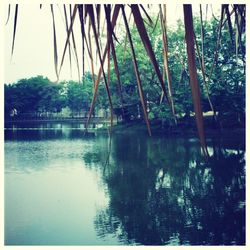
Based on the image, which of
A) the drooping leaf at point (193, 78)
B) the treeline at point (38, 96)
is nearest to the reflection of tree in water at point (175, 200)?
the treeline at point (38, 96)

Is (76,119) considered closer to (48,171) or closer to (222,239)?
(48,171)

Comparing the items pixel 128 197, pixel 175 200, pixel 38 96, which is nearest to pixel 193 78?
pixel 175 200

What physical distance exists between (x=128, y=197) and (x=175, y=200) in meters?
1.06

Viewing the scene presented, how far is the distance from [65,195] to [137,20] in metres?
7.71

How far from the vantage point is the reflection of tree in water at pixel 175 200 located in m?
5.30

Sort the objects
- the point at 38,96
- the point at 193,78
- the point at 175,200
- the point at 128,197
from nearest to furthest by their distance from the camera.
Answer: the point at 193,78 < the point at 175,200 < the point at 128,197 < the point at 38,96

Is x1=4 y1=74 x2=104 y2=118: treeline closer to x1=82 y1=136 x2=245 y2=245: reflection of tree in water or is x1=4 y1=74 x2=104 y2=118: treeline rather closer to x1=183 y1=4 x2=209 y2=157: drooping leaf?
x1=82 y1=136 x2=245 y2=245: reflection of tree in water

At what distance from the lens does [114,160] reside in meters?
11.1

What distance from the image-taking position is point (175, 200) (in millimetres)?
6688

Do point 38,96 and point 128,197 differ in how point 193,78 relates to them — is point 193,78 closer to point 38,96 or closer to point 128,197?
→ point 128,197

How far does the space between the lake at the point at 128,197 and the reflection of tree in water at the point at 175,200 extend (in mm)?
17

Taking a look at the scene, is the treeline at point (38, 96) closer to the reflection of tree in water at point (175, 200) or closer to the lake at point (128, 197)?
the lake at point (128, 197)

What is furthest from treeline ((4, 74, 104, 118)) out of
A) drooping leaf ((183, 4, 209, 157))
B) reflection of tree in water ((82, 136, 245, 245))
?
drooping leaf ((183, 4, 209, 157))

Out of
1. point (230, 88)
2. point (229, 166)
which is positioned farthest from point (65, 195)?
point (230, 88)
